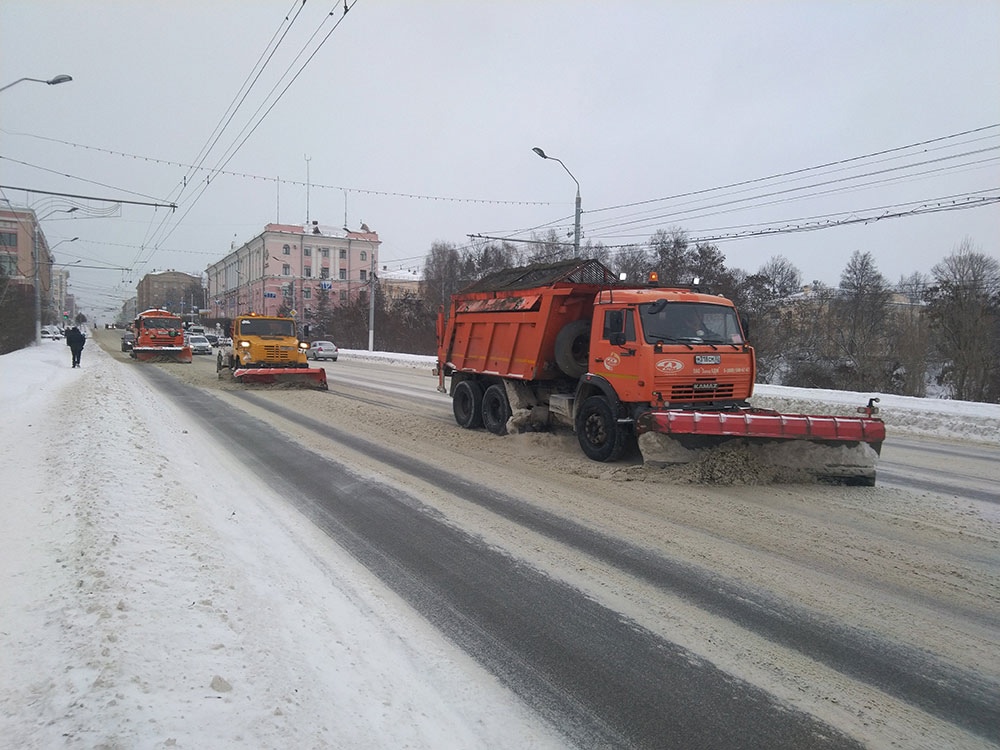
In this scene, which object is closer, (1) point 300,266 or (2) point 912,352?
(2) point 912,352

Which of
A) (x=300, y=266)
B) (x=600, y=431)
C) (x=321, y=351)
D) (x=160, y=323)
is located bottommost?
(x=600, y=431)

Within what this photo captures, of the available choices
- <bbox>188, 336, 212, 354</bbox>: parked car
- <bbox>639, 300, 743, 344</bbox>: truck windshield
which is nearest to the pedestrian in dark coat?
<bbox>188, 336, 212, 354</bbox>: parked car

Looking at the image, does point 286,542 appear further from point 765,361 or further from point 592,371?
point 765,361

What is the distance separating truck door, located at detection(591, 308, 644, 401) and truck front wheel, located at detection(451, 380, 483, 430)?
379 cm

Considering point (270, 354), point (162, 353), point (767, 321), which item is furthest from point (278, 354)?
point (767, 321)

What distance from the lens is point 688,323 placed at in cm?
852

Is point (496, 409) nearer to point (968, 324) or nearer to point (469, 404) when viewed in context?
point (469, 404)

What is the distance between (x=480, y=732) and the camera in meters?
2.88

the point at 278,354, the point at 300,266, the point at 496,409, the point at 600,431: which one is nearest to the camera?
the point at 600,431

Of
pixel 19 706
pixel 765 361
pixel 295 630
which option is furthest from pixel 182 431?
pixel 765 361

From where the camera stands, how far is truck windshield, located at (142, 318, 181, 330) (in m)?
33.3

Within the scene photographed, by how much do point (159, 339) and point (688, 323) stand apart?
1281 inches

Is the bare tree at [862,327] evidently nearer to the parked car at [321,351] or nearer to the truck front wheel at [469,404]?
the truck front wheel at [469,404]

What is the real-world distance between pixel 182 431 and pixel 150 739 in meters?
9.74
